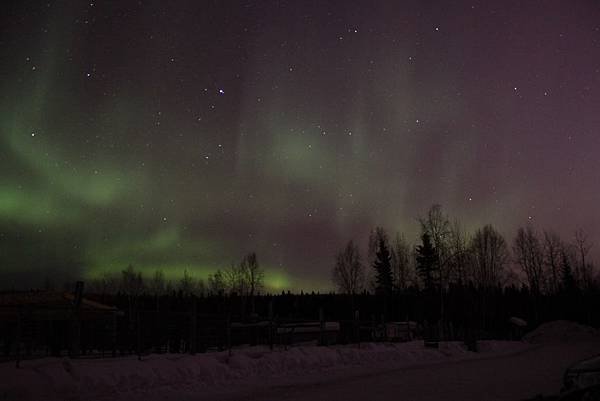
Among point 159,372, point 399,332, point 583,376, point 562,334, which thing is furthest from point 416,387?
point 562,334

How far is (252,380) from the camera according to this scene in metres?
17.3

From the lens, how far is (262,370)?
61.5 feet

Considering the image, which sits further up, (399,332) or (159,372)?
(399,332)

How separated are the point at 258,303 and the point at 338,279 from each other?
1706 centimetres

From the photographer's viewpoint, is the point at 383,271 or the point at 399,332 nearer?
the point at 399,332

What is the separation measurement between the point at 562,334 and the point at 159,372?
180 feet

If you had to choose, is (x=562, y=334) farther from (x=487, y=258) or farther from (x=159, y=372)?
(x=159, y=372)

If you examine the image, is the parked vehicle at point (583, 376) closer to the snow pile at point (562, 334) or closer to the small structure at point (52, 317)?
the small structure at point (52, 317)

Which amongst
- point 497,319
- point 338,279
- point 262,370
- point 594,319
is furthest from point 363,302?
point 262,370

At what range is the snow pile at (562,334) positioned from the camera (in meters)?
56.7

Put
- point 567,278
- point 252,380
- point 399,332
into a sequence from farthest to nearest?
point 567,278 < point 399,332 < point 252,380

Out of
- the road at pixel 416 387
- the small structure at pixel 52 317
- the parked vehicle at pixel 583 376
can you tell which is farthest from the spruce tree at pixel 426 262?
the parked vehicle at pixel 583 376

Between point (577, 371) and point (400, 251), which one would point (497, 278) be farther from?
point (577, 371)

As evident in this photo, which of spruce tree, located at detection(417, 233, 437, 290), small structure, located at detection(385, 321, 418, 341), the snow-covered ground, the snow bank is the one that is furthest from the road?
spruce tree, located at detection(417, 233, 437, 290)
